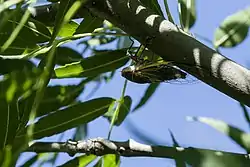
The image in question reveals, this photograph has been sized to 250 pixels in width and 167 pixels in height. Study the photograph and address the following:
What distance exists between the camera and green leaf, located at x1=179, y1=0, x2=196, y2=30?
65 centimetres

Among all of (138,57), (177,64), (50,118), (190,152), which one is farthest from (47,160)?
(190,152)

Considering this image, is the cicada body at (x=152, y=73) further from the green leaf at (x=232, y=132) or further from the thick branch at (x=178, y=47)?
the green leaf at (x=232, y=132)

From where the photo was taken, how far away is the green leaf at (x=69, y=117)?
2.39ft

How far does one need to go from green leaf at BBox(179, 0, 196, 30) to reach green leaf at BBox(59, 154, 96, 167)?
0.20 meters

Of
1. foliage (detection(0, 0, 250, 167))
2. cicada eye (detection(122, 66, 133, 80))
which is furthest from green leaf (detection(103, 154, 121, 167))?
cicada eye (detection(122, 66, 133, 80))

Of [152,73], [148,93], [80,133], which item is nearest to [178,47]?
[152,73]

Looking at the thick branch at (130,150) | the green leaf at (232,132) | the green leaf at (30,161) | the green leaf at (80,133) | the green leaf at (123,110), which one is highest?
the green leaf at (232,132)

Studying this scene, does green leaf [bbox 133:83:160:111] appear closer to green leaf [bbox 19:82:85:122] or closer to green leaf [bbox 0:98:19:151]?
green leaf [bbox 19:82:85:122]

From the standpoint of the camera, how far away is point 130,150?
62cm

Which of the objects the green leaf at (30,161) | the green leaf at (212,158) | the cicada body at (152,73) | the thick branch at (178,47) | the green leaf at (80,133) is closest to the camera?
the green leaf at (212,158)

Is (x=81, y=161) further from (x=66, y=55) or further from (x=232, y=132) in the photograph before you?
(x=232, y=132)

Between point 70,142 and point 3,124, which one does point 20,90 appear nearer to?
point 3,124

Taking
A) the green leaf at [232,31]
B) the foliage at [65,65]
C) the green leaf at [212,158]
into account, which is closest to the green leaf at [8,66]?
the foliage at [65,65]

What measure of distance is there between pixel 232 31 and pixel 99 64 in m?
0.16
